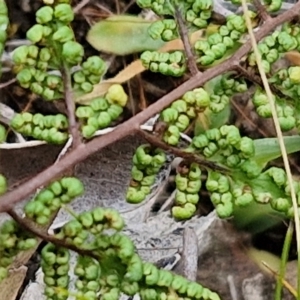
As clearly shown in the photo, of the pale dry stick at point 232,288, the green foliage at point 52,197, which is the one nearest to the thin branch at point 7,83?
the green foliage at point 52,197

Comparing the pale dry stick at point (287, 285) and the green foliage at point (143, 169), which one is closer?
the green foliage at point (143, 169)

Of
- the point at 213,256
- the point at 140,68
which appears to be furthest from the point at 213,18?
the point at 213,256

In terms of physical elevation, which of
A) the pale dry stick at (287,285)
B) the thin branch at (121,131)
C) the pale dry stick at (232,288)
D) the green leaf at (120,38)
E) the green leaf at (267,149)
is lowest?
the pale dry stick at (232,288)

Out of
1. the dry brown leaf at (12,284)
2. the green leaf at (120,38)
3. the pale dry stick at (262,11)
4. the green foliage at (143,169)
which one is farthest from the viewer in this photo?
the green leaf at (120,38)

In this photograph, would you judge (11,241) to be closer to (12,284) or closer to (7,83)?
(12,284)

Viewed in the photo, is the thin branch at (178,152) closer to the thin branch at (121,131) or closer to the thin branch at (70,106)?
the thin branch at (121,131)

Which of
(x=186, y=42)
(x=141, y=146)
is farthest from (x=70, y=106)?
(x=186, y=42)

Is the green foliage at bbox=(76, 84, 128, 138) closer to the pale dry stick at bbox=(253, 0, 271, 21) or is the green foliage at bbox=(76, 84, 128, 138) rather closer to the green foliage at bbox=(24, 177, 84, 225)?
the green foliage at bbox=(24, 177, 84, 225)

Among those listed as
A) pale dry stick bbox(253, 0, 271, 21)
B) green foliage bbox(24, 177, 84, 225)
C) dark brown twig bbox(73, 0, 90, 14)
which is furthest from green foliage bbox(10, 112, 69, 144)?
dark brown twig bbox(73, 0, 90, 14)
